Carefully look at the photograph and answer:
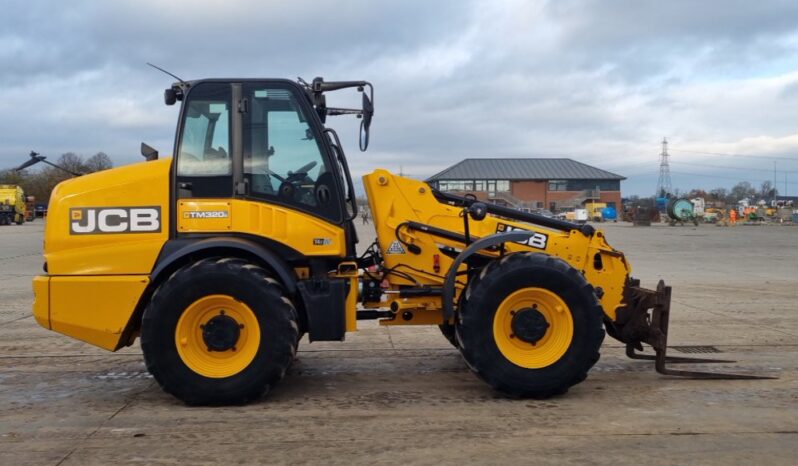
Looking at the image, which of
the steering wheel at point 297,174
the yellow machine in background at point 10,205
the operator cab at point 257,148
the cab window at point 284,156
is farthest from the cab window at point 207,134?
the yellow machine in background at point 10,205

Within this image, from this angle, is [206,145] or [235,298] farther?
[206,145]

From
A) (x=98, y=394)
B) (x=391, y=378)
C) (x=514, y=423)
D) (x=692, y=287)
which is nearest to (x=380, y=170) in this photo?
(x=391, y=378)

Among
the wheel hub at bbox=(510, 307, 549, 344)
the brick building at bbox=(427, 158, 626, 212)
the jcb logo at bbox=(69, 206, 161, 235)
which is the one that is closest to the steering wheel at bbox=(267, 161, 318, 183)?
the jcb logo at bbox=(69, 206, 161, 235)

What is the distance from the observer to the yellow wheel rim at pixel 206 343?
5.29 meters

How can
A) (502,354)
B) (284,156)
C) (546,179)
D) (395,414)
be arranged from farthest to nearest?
(546,179)
(284,156)
(502,354)
(395,414)

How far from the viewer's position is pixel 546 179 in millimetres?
86625

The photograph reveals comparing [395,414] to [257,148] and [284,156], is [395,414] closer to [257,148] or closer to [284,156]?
[284,156]

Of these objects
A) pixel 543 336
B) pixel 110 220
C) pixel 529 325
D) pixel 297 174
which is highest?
pixel 297 174

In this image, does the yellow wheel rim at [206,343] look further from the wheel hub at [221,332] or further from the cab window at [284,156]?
the cab window at [284,156]

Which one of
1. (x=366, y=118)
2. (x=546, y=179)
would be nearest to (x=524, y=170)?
(x=546, y=179)

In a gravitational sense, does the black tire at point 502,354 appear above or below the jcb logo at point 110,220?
below

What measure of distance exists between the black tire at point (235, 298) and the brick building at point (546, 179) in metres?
77.4

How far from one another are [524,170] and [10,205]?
193 ft

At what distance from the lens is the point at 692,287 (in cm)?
1388
